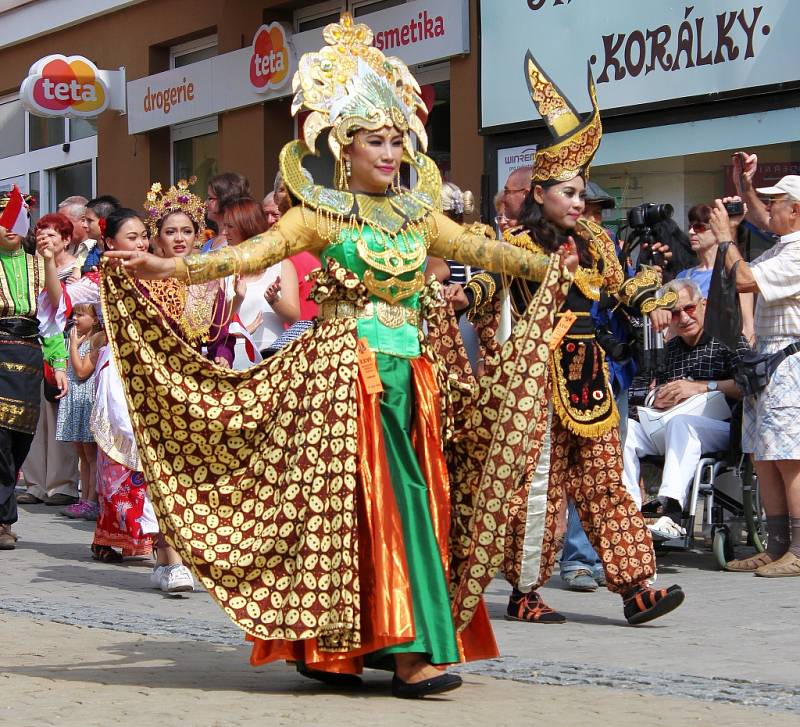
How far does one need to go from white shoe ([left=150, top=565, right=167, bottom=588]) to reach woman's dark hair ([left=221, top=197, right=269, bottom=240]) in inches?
79.7

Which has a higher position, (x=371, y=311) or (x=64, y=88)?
(x=64, y=88)

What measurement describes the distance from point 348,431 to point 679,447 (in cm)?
398

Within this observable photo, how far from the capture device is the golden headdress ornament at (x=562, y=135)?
24.5ft

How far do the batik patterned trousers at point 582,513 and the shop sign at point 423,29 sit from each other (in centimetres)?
756

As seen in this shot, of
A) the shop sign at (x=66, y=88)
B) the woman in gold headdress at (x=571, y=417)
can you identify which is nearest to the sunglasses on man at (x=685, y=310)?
the woman in gold headdress at (x=571, y=417)

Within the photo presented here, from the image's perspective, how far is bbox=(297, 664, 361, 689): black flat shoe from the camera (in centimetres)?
580

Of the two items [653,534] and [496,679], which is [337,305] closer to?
[496,679]

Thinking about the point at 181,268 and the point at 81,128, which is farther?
the point at 81,128

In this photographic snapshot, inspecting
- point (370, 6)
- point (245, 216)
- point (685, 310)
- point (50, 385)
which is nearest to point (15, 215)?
point (245, 216)

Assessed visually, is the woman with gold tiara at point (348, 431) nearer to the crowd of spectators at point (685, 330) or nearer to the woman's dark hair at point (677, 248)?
the crowd of spectators at point (685, 330)

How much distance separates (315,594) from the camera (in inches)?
219

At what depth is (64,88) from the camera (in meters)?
19.1

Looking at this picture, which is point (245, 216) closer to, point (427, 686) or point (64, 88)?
point (427, 686)

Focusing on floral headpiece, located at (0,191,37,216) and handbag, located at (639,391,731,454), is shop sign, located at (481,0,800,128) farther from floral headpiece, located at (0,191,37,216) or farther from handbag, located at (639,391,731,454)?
floral headpiece, located at (0,191,37,216)
